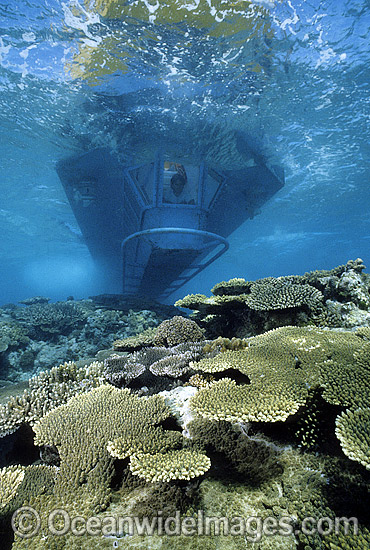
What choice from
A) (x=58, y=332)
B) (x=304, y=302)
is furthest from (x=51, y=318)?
(x=304, y=302)

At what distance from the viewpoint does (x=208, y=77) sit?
36.7ft

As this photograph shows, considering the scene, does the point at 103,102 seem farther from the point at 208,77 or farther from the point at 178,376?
the point at 178,376

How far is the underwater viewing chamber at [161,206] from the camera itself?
1425 centimetres

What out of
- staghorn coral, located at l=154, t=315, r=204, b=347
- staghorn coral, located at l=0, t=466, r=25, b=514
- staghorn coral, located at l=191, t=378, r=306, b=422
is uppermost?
staghorn coral, located at l=191, t=378, r=306, b=422

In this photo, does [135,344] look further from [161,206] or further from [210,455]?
[161,206]

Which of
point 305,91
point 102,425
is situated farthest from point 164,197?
point 102,425

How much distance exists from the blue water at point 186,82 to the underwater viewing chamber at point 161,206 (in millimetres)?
1444

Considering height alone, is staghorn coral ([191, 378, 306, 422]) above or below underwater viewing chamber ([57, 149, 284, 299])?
below

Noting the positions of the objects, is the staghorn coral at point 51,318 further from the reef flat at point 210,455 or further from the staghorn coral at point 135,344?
the reef flat at point 210,455

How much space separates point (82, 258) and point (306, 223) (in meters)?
45.7

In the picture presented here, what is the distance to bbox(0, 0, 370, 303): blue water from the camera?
8.70 metres

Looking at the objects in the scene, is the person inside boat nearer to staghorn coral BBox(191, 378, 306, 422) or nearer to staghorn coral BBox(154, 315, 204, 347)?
staghorn coral BBox(154, 315, 204, 347)

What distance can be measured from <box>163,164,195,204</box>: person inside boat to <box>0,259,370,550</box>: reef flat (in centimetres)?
1160

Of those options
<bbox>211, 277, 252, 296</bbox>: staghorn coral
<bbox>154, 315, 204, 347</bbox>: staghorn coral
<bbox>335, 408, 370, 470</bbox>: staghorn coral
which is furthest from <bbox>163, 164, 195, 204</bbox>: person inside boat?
<bbox>335, 408, 370, 470</bbox>: staghorn coral
